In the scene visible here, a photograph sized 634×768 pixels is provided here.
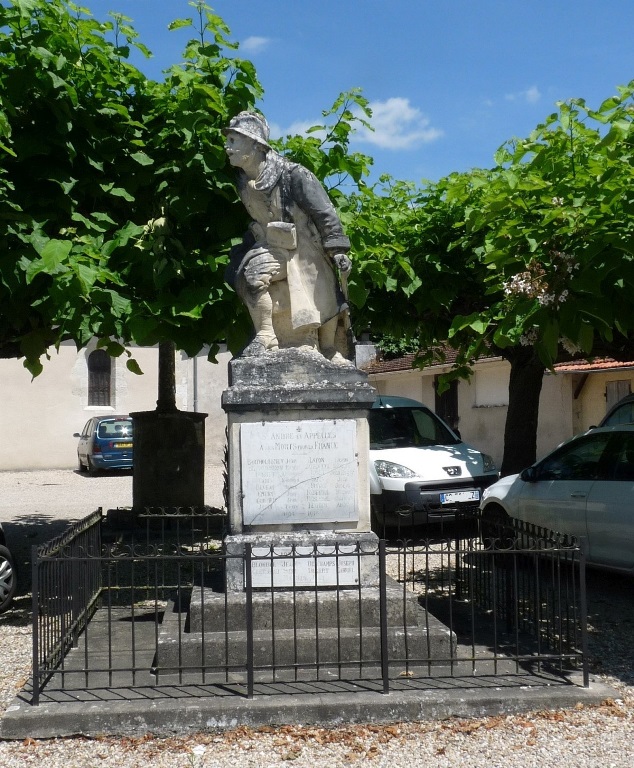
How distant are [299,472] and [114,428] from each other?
59.1 feet

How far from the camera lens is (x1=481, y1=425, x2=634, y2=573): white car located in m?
7.96

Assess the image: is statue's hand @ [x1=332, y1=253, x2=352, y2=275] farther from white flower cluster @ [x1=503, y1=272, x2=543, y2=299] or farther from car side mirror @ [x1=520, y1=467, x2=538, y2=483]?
car side mirror @ [x1=520, y1=467, x2=538, y2=483]

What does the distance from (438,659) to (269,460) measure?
5.69ft

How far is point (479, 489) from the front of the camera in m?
11.6

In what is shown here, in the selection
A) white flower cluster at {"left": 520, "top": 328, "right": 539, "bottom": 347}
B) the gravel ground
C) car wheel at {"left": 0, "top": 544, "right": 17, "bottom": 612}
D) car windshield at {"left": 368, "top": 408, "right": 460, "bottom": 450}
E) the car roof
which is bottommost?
the gravel ground

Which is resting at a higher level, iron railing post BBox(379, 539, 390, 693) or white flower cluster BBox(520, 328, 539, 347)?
white flower cluster BBox(520, 328, 539, 347)

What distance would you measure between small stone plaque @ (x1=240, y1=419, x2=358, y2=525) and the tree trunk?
6.89 meters

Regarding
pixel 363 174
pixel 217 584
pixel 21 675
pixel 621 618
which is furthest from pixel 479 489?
pixel 21 675

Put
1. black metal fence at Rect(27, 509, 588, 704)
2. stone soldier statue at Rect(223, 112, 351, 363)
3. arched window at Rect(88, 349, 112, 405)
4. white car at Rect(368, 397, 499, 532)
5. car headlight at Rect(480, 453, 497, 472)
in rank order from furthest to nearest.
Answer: arched window at Rect(88, 349, 112, 405), car headlight at Rect(480, 453, 497, 472), white car at Rect(368, 397, 499, 532), stone soldier statue at Rect(223, 112, 351, 363), black metal fence at Rect(27, 509, 588, 704)

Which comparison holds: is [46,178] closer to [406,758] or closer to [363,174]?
[363,174]

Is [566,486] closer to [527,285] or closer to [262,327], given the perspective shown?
[527,285]

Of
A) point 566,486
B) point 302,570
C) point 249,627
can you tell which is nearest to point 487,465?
point 566,486

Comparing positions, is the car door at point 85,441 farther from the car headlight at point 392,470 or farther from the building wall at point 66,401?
the car headlight at point 392,470

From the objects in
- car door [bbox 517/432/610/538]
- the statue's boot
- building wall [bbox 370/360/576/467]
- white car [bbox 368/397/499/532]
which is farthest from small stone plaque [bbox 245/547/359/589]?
building wall [bbox 370/360/576/467]
